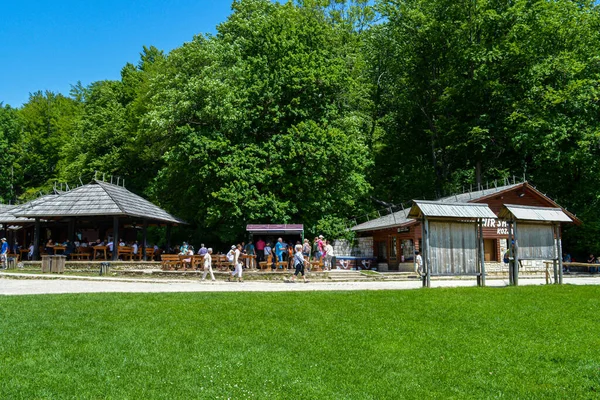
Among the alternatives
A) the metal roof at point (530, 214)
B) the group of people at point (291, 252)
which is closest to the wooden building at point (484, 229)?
the group of people at point (291, 252)

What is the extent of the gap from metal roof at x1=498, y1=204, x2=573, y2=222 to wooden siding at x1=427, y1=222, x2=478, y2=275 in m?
1.23

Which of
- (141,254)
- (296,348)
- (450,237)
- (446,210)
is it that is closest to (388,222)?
(141,254)

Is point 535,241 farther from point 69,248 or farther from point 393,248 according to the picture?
point 69,248

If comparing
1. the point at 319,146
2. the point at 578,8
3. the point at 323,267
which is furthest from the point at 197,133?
the point at 578,8

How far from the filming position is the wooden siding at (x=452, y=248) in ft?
52.3

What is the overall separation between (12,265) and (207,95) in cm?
1374

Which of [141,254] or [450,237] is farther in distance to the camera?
[141,254]

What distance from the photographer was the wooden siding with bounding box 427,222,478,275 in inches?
627

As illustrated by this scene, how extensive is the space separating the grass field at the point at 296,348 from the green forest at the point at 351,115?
1839cm

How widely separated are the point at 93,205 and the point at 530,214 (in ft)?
65.7

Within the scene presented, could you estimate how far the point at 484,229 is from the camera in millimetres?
33000

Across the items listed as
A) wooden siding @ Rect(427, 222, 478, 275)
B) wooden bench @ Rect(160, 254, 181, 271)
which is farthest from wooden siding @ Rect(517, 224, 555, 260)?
wooden bench @ Rect(160, 254, 181, 271)

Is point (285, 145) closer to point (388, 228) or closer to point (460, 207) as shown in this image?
point (388, 228)

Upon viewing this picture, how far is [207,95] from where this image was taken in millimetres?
31203
